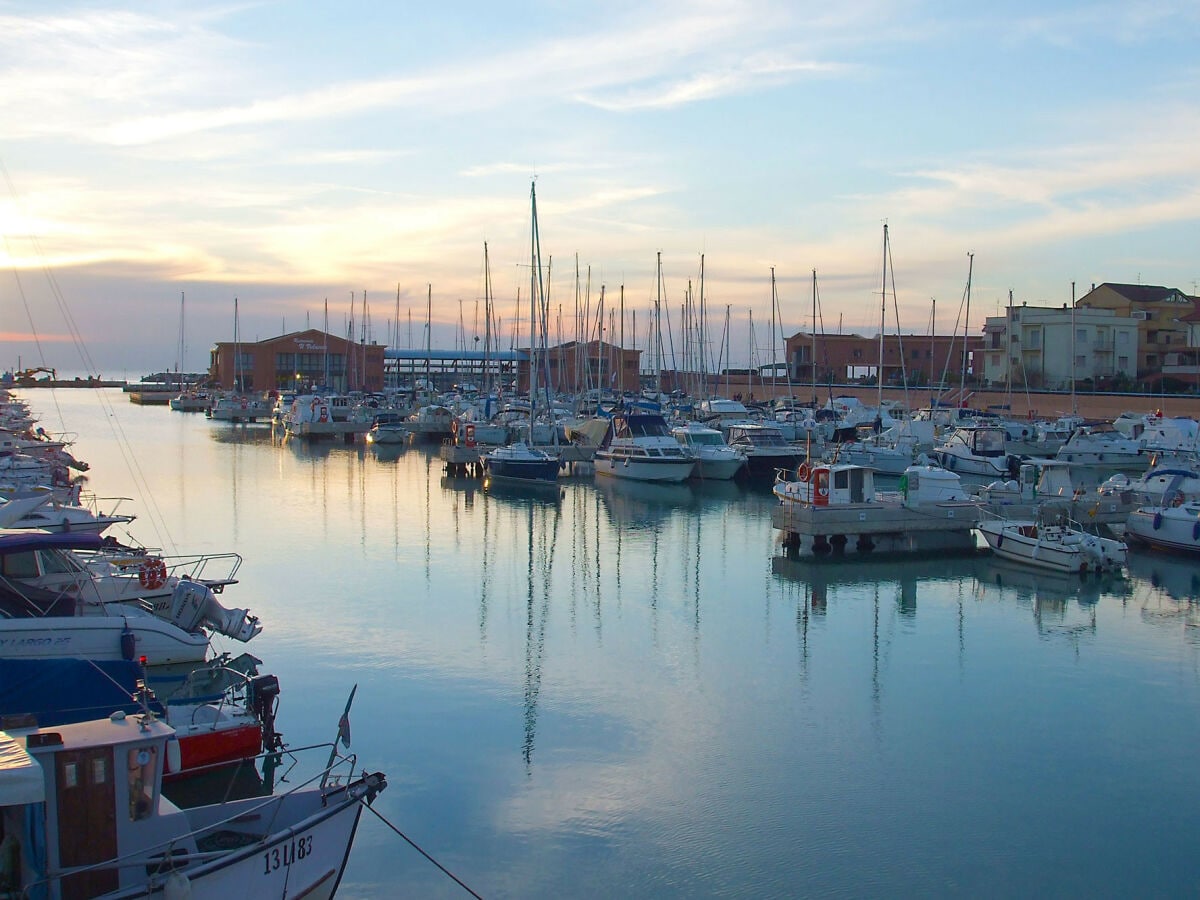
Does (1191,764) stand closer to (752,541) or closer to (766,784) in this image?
(766,784)

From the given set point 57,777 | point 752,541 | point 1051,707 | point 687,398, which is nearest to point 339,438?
point 687,398

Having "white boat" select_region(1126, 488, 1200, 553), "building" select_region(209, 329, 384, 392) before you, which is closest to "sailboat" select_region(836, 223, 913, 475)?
"white boat" select_region(1126, 488, 1200, 553)

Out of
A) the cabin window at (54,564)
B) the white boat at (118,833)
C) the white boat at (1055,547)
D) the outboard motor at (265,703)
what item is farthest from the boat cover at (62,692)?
the white boat at (1055,547)

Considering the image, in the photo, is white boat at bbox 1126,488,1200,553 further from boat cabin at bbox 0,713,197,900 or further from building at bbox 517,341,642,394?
building at bbox 517,341,642,394

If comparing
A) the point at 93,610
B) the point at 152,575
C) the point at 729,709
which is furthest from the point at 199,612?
the point at 729,709

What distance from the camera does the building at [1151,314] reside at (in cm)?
7588

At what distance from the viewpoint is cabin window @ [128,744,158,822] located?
8.35 metres

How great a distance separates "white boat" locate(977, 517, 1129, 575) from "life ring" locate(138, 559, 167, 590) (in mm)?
19176

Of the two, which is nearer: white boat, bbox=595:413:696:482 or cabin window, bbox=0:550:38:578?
cabin window, bbox=0:550:38:578

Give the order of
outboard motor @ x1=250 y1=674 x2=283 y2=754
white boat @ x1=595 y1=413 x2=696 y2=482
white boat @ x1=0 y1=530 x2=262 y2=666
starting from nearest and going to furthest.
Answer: outboard motor @ x1=250 y1=674 x2=283 y2=754 < white boat @ x1=0 y1=530 x2=262 y2=666 < white boat @ x1=595 y1=413 x2=696 y2=482

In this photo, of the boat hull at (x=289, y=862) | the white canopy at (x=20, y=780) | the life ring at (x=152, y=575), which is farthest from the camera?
the life ring at (x=152, y=575)

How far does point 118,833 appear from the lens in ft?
27.3

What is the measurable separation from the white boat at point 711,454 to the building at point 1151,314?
43.3 m

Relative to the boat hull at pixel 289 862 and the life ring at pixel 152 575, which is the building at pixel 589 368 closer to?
the life ring at pixel 152 575
